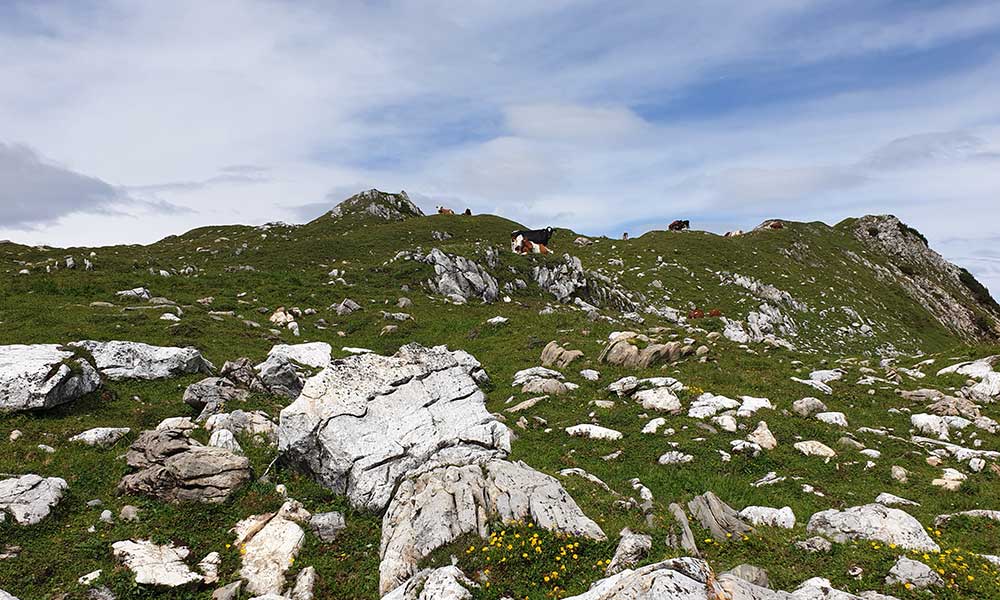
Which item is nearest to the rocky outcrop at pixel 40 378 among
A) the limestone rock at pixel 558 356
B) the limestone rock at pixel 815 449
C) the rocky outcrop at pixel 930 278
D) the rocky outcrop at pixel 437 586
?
the rocky outcrop at pixel 437 586

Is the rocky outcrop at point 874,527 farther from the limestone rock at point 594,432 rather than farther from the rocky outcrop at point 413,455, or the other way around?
the limestone rock at point 594,432

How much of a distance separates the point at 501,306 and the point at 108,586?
35024mm

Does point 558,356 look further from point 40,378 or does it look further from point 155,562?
point 40,378

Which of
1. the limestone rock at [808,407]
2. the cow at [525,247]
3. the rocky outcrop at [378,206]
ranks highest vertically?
the rocky outcrop at [378,206]

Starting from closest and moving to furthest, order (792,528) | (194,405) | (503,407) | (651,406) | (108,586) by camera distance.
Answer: (108,586)
(792,528)
(194,405)
(651,406)
(503,407)

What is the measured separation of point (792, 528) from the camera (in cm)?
1211

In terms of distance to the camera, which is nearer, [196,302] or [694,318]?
[196,302]

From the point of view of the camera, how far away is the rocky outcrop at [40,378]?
16.5 m

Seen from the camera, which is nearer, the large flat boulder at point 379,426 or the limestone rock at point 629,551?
the limestone rock at point 629,551

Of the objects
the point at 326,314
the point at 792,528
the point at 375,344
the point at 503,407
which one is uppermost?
the point at 326,314

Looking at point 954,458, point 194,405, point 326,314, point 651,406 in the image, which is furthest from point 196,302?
point 954,458

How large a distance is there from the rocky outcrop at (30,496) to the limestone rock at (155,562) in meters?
2.44

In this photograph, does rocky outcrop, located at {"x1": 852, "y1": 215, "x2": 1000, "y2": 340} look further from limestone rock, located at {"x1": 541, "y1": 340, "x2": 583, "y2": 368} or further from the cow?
limestone rock, located at {"x1": 541, "y1": 340, "x2": 583, "y2": 368}

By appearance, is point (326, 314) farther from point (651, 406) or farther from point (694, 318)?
point (694, 318)
